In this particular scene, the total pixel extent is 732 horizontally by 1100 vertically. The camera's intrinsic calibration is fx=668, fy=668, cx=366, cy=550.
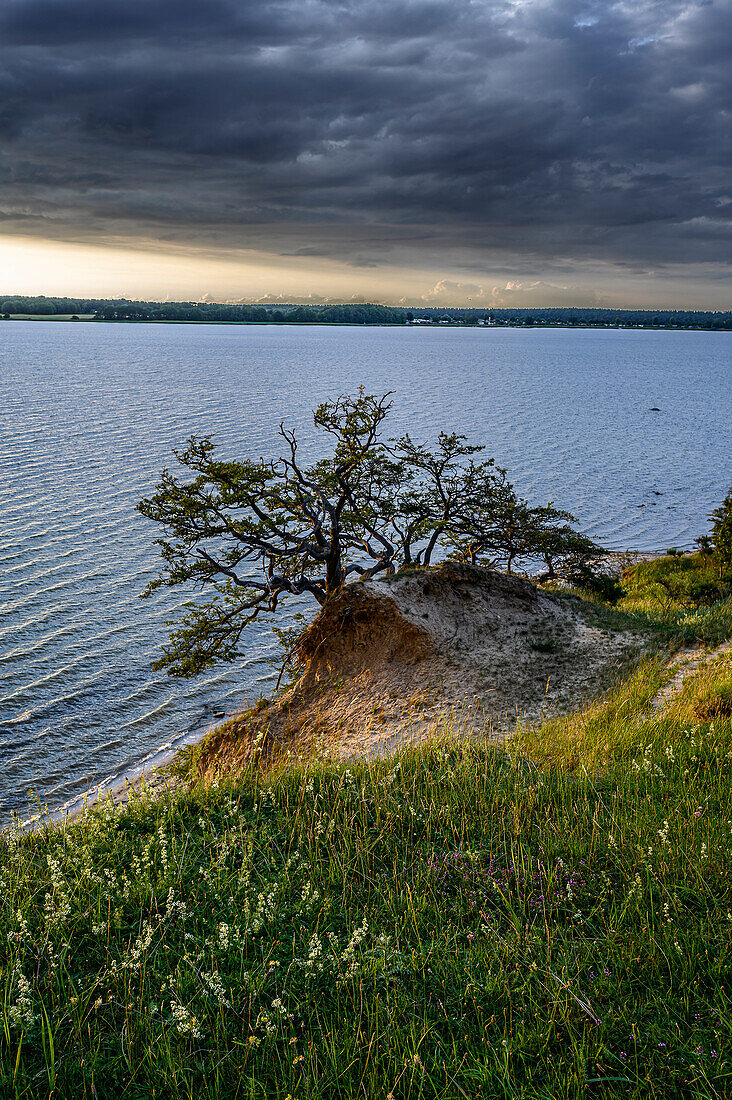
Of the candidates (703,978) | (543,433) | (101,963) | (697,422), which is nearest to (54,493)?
(101,963)

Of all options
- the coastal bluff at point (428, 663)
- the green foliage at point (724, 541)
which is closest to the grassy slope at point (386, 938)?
the coastal bluff at point (428, 663)

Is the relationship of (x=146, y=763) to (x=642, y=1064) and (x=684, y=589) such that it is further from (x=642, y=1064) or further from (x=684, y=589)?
(x=684, y=589)

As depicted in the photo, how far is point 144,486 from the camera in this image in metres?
39.5

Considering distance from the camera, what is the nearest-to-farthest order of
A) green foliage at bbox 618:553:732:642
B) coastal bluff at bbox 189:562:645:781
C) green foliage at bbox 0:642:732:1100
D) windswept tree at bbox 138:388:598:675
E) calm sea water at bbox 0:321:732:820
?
green foliage at bbox 0:642:732:1100 → coastal bluff at bbox 189:562:645:781 → green foliage at bbox 618:553:732:642 → windswept tree at bbox 138:388:598:675 → calm sea water at bbox 0:321:732:820

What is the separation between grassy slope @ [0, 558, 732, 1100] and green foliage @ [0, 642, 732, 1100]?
0.07 ft

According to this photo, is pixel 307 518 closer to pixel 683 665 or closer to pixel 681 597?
pixel 683 665

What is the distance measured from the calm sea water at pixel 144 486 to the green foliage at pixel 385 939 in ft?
37.8

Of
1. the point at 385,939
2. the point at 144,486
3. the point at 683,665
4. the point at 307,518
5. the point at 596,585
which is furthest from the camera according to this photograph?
the point at 144,486

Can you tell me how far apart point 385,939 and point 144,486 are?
1491 inches

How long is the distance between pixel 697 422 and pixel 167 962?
8938 centimetres

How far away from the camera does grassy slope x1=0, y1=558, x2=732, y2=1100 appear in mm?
3896

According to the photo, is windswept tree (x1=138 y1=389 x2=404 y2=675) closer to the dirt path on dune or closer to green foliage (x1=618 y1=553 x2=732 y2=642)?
the dirt path on dune

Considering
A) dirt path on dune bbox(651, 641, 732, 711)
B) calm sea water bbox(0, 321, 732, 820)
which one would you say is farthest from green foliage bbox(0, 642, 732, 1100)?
calm sea water bbox(0, 321, 732, 820)

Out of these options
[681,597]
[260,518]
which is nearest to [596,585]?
[681,597]
